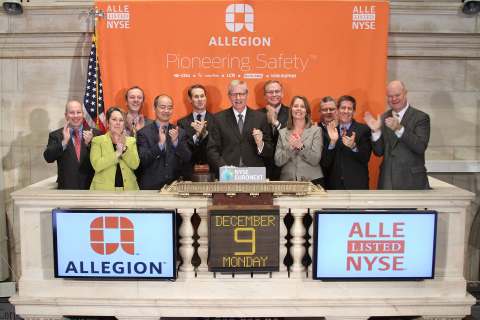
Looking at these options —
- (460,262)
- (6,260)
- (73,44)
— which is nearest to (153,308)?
(460,262)

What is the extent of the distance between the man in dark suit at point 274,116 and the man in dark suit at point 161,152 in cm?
106

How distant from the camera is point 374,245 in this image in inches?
130

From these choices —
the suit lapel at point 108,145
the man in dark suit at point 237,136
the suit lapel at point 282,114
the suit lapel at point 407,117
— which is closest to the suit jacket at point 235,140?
the man in dark suit at point 237,136

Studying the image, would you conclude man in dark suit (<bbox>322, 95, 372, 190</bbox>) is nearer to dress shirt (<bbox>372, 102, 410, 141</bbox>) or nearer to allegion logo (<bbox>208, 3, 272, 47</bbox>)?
dress shirt (<bbox>372, 102, 410, 141</bbox>)

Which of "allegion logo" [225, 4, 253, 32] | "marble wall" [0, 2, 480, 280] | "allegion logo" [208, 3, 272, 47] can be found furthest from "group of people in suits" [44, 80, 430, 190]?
"marble wall" [0, 2, 480, 280]

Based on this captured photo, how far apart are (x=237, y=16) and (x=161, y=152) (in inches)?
91.5

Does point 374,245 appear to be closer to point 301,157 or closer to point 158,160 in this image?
point 301,157

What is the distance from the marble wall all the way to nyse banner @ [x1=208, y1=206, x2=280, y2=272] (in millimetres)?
3664

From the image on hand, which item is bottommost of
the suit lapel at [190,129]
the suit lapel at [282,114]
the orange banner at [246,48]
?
the suit lapel at [190,129]

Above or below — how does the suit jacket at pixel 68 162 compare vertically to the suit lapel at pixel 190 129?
below

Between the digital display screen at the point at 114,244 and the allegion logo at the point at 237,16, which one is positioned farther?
the allegion logo at the point at 237,16

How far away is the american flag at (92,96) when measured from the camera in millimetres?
5438

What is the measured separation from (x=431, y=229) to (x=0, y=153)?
5.74 metres

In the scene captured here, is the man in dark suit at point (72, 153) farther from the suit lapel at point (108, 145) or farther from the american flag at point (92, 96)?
the american flag at point (92, 96)
